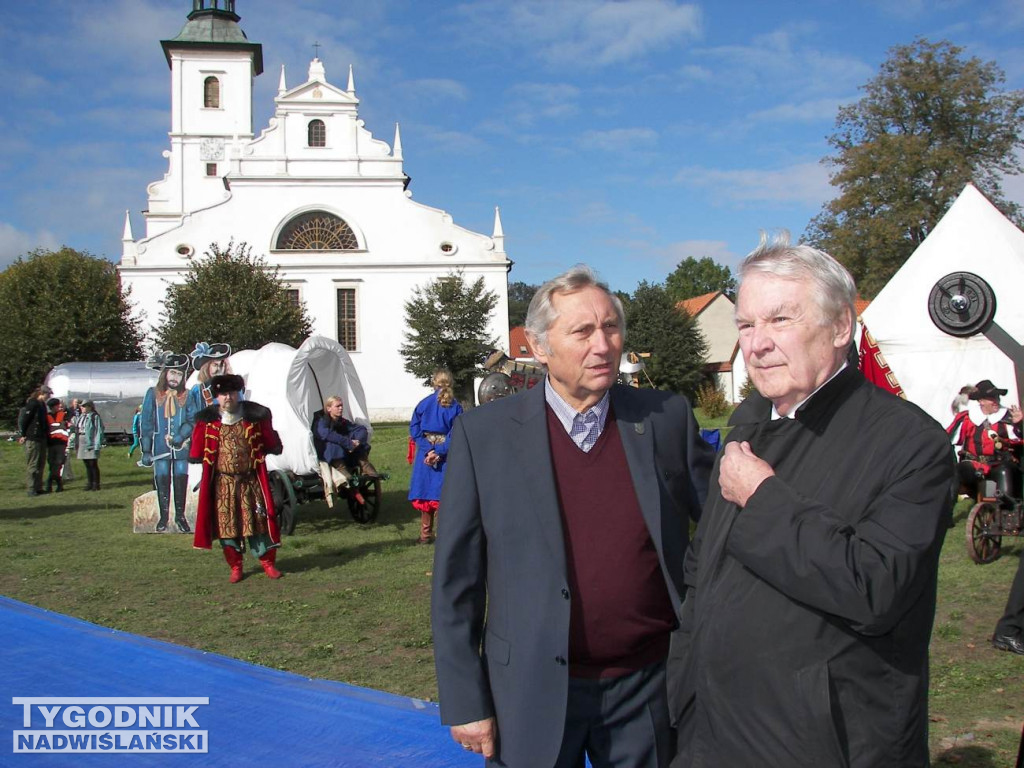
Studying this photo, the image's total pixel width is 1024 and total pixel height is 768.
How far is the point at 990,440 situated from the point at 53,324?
39.1 meters

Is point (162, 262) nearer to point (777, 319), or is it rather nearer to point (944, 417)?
point (944, 417)

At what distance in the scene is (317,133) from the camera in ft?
156

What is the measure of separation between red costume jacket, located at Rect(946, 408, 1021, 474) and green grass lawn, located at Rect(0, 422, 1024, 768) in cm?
101

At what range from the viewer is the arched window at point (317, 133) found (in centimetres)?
4747

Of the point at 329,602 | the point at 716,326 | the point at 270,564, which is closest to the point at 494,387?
the point at 270,564

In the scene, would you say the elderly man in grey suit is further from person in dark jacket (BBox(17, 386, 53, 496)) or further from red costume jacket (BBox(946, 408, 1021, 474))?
person in dark jacket (BBox(17, 386, 53, 496))

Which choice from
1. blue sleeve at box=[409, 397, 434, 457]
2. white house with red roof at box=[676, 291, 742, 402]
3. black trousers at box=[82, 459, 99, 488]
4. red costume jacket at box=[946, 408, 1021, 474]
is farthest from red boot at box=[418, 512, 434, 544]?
white house with red roof at box=[676, 291, 742, 402]

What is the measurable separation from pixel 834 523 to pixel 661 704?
3.33 ft

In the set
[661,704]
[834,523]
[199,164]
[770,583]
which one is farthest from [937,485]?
[199,164]

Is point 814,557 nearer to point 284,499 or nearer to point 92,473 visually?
point 284,499

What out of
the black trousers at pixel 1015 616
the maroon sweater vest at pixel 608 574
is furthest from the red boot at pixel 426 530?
the maroon sweater vest at pixel 608 574

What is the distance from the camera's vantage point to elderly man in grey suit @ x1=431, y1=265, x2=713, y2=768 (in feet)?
7.96

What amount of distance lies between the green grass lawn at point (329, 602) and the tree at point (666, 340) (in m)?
36.3

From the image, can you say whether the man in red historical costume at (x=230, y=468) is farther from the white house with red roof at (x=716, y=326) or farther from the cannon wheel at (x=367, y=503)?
the white house with red roof at (x=716, y=326)
